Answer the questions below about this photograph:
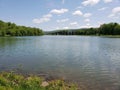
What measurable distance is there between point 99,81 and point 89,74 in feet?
8.17

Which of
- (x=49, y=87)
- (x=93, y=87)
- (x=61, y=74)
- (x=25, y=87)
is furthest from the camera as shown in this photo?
(x=61, y=74)

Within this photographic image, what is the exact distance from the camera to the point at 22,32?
177625 millimetres

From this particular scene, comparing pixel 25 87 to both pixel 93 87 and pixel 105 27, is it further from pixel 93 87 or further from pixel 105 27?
pixel 105 27

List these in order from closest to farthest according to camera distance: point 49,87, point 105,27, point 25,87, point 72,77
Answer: point 25,87 < point 49,87 < point 72,77 < point 105,27

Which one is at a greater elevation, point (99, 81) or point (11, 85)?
point (11, 85)

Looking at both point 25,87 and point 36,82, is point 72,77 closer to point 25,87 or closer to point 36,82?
point 36,82

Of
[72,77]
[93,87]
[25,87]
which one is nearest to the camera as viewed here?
[25,87]

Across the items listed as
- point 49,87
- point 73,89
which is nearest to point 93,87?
point 73,89

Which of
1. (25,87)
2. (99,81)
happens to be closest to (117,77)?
(99,81)

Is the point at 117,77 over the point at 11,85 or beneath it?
beneath

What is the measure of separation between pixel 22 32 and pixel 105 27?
7276 centimetres

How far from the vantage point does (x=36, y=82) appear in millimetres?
12492

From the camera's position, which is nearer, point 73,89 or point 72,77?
point 73,89

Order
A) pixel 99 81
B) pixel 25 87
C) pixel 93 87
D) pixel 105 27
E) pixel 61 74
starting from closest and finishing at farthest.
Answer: pixel 25 87
pixel 93 87
pixel 99 81
pixel 61 74
pixel 105 27
